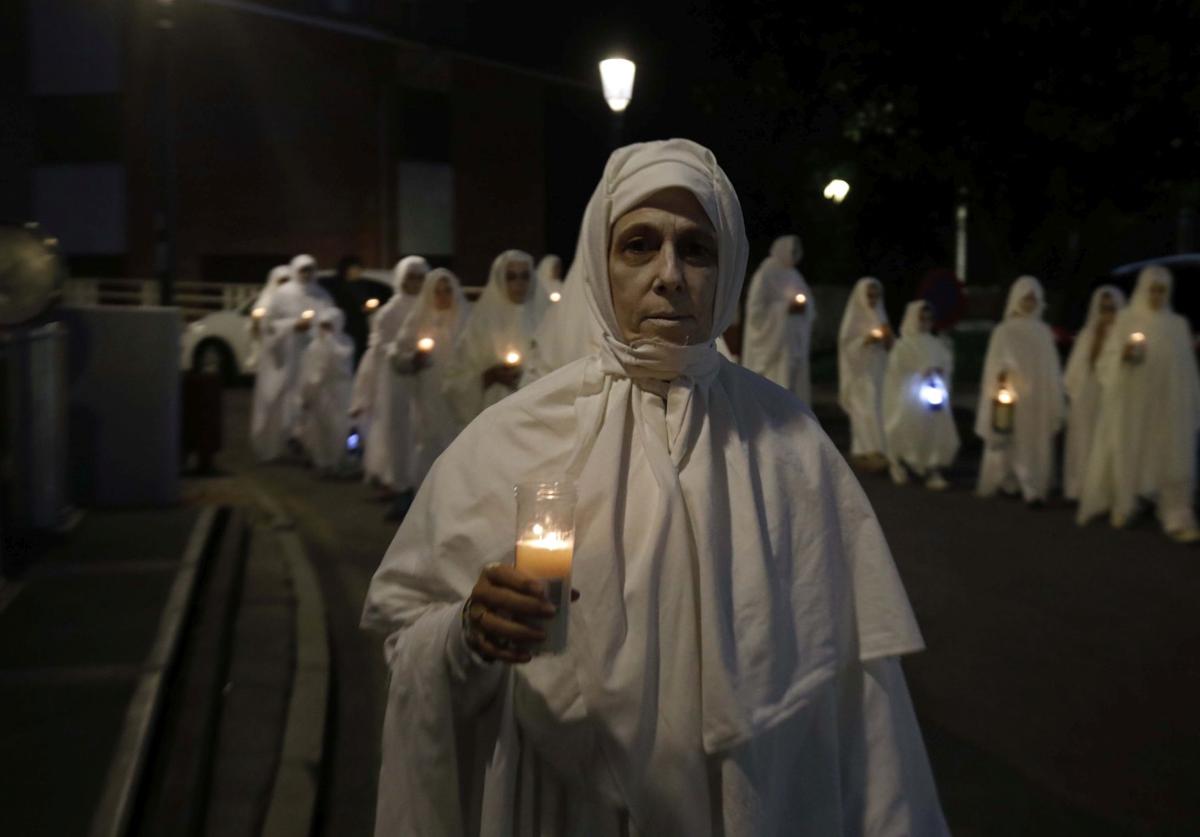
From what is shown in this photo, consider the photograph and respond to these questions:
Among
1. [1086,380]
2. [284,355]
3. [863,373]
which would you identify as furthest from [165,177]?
[1086,380]

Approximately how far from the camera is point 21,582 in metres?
7.83

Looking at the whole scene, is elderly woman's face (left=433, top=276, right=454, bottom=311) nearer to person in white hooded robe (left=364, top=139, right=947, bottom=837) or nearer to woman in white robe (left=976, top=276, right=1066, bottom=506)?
woman in white robe (left=976, top=276, right=1066, bottom=506)

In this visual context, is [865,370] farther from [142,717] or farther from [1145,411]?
[142,717]

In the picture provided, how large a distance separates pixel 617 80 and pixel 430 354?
324 cm

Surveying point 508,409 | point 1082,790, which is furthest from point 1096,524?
point 508,409

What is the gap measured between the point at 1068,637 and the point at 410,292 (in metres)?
7.81

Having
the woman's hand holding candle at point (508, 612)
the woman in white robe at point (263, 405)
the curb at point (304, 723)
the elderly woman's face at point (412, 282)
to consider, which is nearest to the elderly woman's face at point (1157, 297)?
the elderly woman's face at point (412, 282)

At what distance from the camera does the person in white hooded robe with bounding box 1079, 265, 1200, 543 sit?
11961 millimetres

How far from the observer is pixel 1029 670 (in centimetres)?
741

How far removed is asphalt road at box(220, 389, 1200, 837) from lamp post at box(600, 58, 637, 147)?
169 inches

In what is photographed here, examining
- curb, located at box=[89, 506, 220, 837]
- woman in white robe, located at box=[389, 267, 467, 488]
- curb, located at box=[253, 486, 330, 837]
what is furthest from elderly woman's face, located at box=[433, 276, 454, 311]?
curb, located at box=[89, 506, 220, 837]

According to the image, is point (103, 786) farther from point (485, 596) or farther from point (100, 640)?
point (485, 596)

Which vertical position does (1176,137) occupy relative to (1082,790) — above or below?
above

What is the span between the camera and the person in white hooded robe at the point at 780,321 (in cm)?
1630
